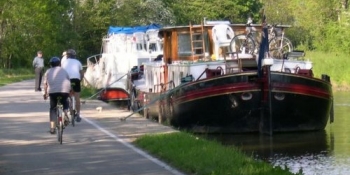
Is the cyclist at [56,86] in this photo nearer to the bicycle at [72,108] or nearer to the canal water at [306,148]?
the bicycle at [72,108]

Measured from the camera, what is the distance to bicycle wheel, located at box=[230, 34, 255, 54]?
25.9 metres

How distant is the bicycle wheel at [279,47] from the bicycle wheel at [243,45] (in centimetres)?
81

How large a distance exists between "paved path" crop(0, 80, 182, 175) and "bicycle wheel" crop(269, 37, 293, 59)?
5.11 meters

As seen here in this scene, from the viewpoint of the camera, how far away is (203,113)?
81.1 ft

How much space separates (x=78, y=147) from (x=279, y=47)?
37.2 feet

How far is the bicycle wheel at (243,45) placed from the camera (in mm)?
25906

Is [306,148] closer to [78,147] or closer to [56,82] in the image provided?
[78,147]

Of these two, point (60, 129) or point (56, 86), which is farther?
point (56, 86)

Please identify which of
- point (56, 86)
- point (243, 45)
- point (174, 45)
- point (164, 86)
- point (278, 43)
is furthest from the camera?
point (164, 86)

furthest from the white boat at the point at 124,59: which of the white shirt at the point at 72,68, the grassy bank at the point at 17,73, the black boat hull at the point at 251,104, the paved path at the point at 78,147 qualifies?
the grassy bank at the point at 17,73

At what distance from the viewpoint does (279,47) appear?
27.1m

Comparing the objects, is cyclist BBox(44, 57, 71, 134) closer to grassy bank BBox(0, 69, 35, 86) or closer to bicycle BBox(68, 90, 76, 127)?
bicycle BBox(68, 90, 76, 127)

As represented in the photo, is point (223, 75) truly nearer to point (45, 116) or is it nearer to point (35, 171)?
point (45, 116)

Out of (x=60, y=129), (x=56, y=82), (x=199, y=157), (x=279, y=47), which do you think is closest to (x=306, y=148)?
(x=279, y=47)
